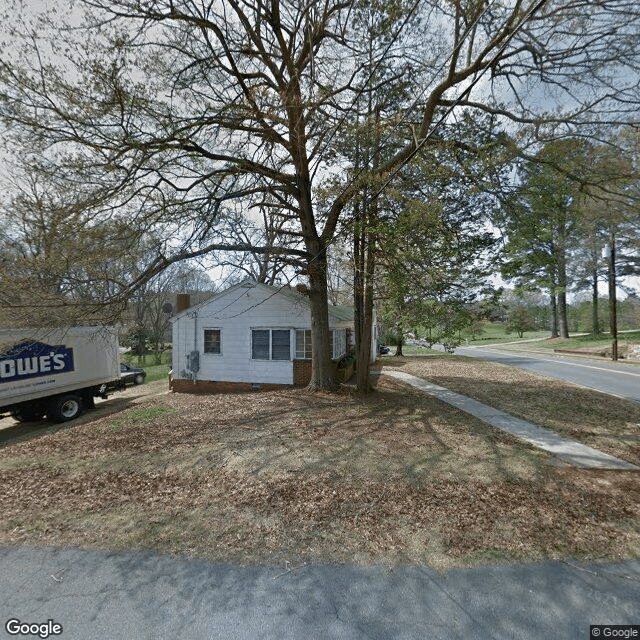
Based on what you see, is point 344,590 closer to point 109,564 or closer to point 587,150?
point 109,564

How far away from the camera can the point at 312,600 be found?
2.66 metres

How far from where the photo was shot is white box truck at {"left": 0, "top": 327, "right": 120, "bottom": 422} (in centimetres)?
930

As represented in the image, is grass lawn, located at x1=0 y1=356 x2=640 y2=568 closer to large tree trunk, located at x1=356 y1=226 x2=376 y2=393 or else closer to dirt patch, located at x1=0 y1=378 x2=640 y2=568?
dirt patch, located at x1=0 y1=378 x2=640 y2=568

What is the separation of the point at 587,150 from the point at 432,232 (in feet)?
11.5

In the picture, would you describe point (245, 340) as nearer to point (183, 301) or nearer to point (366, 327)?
point (183, 301)

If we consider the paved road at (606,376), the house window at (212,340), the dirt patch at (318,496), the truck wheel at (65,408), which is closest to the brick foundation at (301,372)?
the house window at (212,340)

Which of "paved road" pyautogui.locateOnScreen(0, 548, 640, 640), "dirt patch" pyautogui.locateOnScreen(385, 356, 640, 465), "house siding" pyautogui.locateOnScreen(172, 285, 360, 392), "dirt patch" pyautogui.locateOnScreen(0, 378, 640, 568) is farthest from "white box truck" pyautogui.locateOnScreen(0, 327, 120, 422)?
"dirt patch" pyautogui.locateOnScreen(385, 356, 640, 465)

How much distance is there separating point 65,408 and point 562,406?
1509cm

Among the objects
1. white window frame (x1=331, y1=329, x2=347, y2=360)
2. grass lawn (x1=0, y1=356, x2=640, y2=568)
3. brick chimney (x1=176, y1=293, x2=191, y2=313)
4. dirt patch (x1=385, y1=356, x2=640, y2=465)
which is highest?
brick chimney (x1=176, y1=293, x2=191, y2=313)

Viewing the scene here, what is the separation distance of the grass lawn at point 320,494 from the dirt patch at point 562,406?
136 millimetres

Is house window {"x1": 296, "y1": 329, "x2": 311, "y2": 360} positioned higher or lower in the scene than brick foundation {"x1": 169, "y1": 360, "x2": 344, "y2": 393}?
higher

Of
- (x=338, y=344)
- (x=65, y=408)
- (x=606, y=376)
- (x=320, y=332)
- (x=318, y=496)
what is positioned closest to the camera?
(x=318, y=496)

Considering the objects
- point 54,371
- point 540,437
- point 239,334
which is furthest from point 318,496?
point 54,371

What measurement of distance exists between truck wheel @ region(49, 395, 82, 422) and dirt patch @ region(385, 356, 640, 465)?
1286cm
